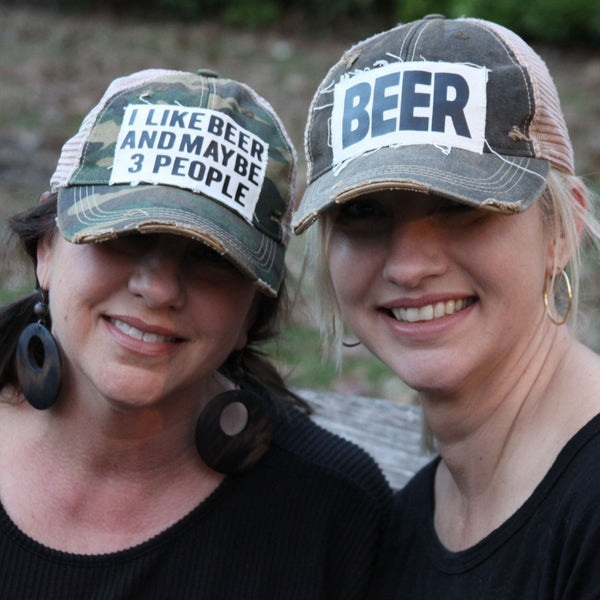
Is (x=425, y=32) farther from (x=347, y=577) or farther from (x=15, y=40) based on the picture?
(x=15, y=40)

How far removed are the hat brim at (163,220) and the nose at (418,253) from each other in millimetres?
361

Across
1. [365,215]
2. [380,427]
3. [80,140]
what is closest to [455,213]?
[365,215]

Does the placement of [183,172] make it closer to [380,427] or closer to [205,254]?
[205,254]

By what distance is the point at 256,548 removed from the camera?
2.72 m

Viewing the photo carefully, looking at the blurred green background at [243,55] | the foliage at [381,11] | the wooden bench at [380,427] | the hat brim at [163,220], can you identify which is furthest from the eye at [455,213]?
the foliage at [381,11]

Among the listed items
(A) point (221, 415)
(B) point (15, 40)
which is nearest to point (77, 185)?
(A) point (221, 415)

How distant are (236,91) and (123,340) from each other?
27.3 inches

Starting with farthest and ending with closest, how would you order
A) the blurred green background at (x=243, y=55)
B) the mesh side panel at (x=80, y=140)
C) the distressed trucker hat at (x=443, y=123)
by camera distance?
1. the blurred green background at (x=243, y=55)
2. the mesh side panel at (x=80, y=140)
3. the distressed trucker hat at (x=443, y=123)

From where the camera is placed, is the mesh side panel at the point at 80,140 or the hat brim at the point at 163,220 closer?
the hat brim at the point at 163,220

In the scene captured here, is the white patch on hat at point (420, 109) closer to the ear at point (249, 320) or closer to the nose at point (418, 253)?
the nose at point (418, 253)

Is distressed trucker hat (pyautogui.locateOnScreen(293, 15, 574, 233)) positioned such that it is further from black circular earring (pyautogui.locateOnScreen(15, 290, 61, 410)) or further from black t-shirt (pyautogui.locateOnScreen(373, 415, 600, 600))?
black circular earring (pyautogui.locateOnScreen(15, 290, 61, 410))

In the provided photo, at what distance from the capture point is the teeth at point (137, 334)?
2.41 meters

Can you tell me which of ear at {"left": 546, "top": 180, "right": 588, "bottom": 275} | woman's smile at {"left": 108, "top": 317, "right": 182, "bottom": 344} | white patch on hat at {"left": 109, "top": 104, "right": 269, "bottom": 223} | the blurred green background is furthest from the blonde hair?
the blurred green background

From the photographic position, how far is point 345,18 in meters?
12.3
